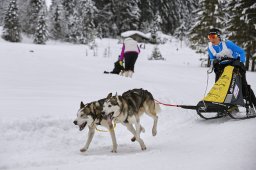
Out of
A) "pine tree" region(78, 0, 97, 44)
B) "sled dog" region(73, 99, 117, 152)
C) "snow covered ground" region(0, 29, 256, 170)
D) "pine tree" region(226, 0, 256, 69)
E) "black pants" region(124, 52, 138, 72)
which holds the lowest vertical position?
"snow covered ground" region(0, 29, 256, 170)

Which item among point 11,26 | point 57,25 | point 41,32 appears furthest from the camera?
point 57,25

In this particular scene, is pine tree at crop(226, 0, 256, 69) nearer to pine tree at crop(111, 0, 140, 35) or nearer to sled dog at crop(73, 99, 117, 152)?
sled dog at crop(73, 99, 117, 152)

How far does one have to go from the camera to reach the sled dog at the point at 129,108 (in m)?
5.57

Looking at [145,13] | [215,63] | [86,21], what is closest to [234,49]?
[215,63]

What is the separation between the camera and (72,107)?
7.45 metres

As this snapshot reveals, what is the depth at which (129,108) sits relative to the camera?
585cm

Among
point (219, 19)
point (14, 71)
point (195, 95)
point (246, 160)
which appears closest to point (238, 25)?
point (219, 19)

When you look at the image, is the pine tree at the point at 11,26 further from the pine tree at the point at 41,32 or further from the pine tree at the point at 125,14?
the pine tree at the point at 125,14

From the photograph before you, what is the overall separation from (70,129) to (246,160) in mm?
3684

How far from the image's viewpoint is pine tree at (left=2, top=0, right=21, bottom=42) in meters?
46.9

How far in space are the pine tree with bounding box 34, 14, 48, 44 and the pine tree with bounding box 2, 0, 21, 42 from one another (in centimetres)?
300

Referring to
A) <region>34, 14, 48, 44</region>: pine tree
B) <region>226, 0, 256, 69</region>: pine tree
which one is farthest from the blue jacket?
<region>34, 14, 48, 44</region>: pine tree

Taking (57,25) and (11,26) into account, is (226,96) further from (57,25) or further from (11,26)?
(57,25)

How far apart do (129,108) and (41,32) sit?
4341cm
